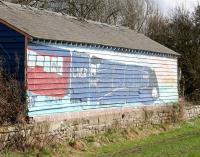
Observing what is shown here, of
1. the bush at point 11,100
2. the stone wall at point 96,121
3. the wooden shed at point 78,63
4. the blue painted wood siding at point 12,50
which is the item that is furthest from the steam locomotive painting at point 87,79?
the stone wall at point 96,121

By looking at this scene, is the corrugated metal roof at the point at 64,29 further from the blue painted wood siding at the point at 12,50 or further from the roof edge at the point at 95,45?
the blue painted wood siding at the point at 12,50

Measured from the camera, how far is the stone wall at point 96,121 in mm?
15323

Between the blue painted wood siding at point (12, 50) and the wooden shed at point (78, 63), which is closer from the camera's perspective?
the blue painted wood siding at point (12, 50)

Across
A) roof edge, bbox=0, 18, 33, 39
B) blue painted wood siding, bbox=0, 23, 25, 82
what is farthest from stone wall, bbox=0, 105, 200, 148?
roof edge, bbox=0, 18, 33, 39

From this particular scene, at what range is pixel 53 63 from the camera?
17.6 metres

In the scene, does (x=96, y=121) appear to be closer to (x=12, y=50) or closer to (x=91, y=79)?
(x=91, y=79)

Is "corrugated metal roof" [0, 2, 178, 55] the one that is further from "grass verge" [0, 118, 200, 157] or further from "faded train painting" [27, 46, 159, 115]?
"grass verge" [0, 118, 200, 157]

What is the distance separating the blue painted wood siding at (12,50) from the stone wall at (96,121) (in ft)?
5.43

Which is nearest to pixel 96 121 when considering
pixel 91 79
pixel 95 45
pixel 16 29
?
pixel 91 79

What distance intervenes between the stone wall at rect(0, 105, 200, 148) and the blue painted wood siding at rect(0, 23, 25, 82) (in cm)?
165

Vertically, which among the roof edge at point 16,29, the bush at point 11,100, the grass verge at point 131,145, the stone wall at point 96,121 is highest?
the roof edge at point 16,29

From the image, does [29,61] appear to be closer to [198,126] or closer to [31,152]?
[31,152]

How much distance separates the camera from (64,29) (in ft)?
65.0

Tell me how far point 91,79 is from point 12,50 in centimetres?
417
